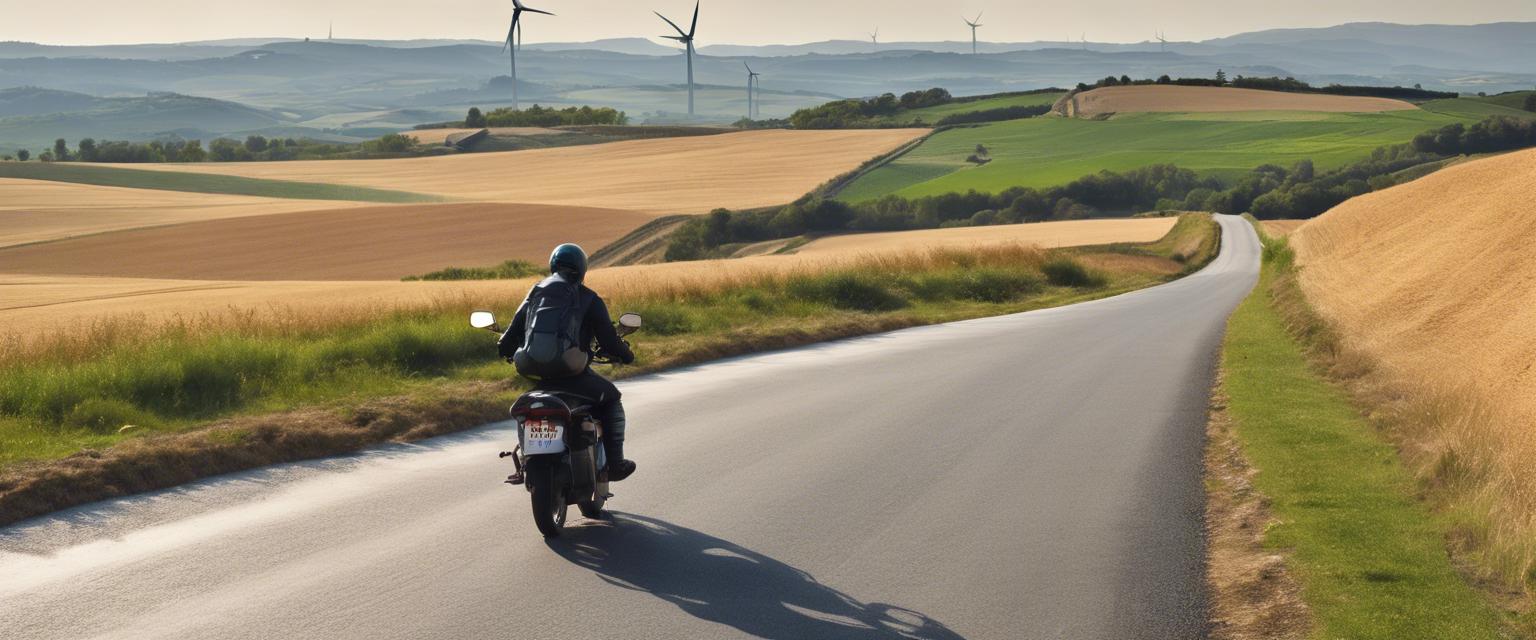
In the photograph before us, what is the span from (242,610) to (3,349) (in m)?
10.3

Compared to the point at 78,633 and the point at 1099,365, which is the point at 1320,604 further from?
the point at 1099,365

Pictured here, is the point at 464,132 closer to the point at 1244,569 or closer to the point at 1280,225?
the point at 1280,225

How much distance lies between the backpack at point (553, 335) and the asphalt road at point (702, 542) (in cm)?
111

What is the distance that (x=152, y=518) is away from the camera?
9.77 metres

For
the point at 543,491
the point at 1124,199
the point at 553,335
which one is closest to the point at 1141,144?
the point at 1124,199

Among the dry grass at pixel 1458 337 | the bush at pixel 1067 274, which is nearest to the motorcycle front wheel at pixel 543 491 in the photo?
the dry grass at pixel 1458 337

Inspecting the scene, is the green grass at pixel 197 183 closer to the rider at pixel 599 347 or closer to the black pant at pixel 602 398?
the rider at pixel 599 347

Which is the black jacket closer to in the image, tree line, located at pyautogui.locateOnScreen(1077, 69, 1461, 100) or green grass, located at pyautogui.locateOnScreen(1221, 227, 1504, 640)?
green grass, located at pyautogui.locateOnScreen(1221, 227, 1504, 640)

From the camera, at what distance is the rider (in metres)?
9.73

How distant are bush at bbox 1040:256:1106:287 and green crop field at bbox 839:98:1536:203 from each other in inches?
1885

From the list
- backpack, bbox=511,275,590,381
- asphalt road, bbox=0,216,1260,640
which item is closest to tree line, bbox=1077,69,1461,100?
asphalt road, bbox=0,216,1260,640

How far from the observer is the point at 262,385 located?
15.1m

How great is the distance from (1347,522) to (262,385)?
34.7ft

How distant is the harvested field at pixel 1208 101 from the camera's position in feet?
440
